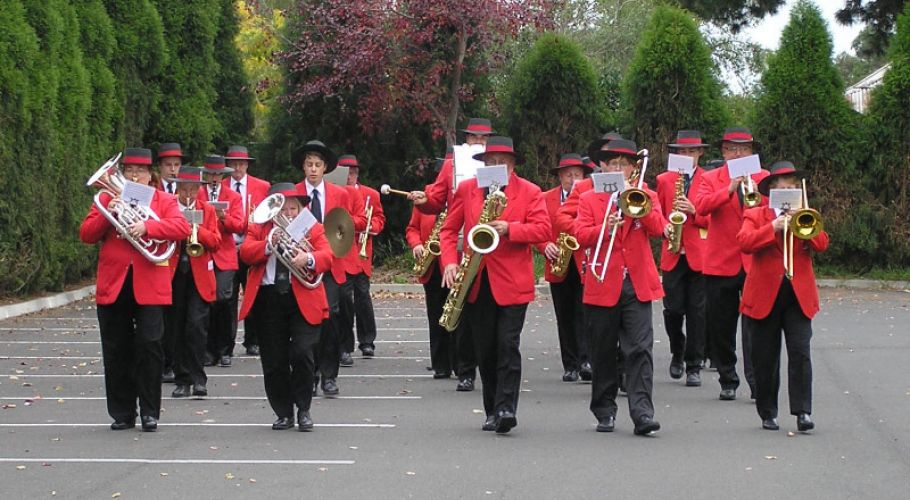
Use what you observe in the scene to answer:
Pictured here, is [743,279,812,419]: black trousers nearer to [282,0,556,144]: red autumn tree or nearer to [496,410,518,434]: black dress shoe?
[496,410,518,434]: black dress shoe

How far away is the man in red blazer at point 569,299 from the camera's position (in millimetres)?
13102

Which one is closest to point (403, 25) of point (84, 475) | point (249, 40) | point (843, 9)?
point (843, 9)

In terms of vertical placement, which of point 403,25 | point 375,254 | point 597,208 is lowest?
point 375,254

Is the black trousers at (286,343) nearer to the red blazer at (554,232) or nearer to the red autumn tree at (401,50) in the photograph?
the red blazer at (554,232)

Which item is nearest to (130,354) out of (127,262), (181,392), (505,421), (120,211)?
(127,262)

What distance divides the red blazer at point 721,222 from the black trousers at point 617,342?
2031mm

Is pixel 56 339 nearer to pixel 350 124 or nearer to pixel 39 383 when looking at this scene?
pixel 39 383

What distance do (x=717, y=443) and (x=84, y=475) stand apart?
4.05 meters

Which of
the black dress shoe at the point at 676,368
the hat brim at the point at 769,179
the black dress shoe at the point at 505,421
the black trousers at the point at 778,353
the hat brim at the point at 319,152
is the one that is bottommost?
the black dress shoe at the point at 676,368

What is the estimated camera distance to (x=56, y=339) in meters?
16.8

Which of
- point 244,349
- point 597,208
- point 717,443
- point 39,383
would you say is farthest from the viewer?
point 244,349

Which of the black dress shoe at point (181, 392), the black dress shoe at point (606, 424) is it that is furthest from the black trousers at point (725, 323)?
the black dress shoe at point (181, 392)

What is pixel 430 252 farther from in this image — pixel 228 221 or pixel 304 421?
pixel 304 421

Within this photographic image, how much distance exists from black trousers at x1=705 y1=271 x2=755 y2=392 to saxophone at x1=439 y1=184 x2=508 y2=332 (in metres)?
2.71
